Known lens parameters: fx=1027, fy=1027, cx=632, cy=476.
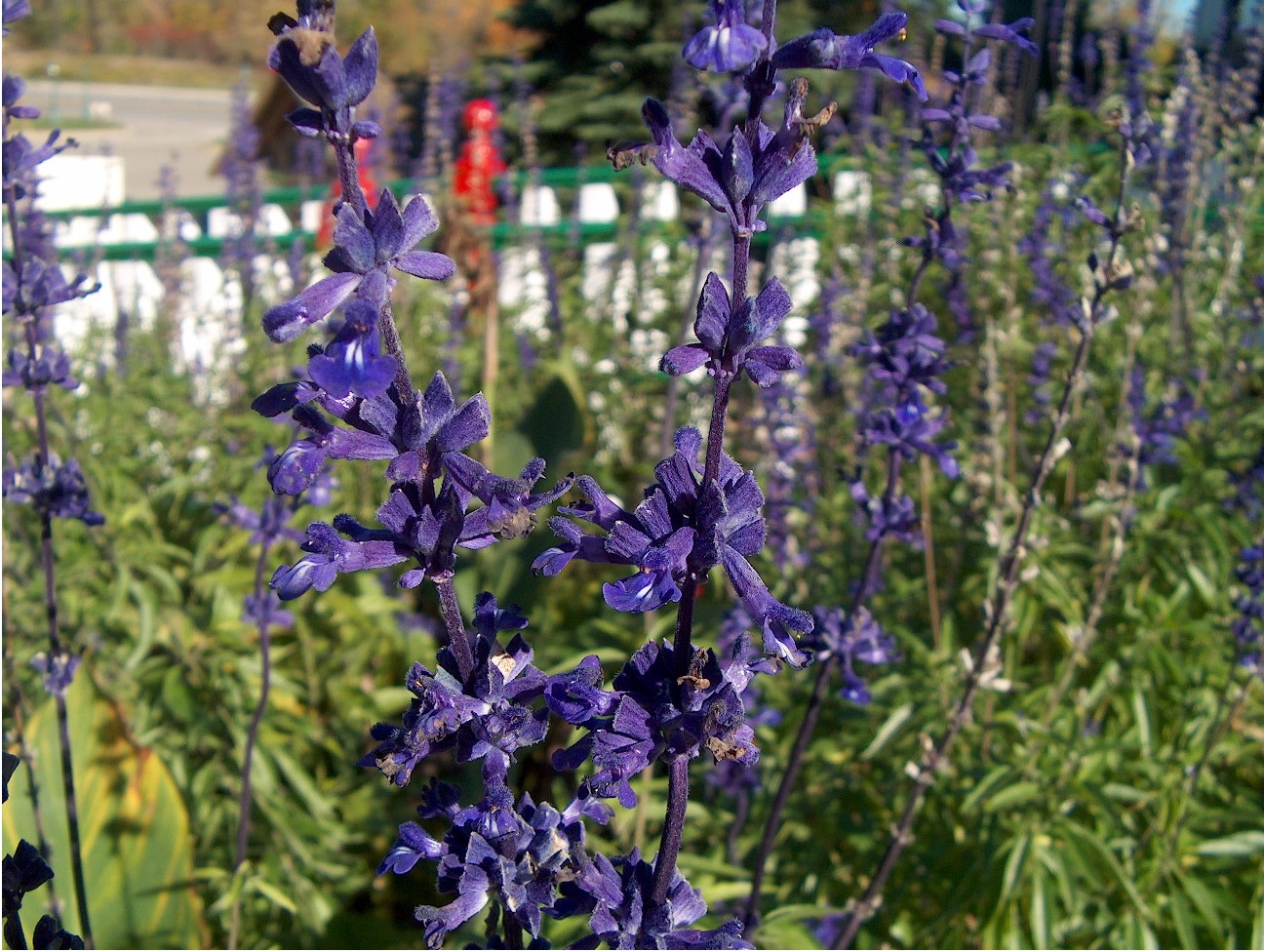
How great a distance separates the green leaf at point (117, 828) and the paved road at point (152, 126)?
69.9ft

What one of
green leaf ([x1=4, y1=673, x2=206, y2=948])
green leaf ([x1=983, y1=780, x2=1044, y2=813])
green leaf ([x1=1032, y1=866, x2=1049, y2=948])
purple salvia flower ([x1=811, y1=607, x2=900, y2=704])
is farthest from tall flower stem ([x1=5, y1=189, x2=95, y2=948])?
green leaf ([x1=1032, y1=866, x2=1049, y2=948])

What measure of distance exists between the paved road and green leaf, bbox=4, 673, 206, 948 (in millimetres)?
21316

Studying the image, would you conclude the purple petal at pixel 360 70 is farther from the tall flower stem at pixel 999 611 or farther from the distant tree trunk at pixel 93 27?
the distant tree trunk at pixel 93 27

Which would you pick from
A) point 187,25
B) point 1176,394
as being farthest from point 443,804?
point 187,25

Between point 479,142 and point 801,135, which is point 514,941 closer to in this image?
point 801,135

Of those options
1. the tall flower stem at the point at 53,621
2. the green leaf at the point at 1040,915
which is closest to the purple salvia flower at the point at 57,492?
the tall flower stem at the point at 53,621

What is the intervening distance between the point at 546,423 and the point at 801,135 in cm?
320

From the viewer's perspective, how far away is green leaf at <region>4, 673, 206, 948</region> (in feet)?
8.73

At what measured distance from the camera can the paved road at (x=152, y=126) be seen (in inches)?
1071

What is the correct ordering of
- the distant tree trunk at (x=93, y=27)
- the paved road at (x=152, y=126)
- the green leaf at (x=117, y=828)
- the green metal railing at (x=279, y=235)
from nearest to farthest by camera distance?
the green leaf at (x=117, y=828), the green metal railing at (x=279, y=235), the paved road at (x=152, y=126), the distant tree trunk at (x=93, y=27)

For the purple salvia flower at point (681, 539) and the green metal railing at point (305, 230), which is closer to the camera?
the purple salvia flower at point (681, 539)

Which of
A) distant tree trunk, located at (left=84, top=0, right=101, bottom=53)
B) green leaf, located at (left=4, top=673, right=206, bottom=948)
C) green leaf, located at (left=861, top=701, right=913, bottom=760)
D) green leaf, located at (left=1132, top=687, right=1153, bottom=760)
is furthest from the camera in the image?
distant tree trunk, located at (left=84, top=0, right=101, bottom=53)

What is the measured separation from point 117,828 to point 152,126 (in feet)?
144

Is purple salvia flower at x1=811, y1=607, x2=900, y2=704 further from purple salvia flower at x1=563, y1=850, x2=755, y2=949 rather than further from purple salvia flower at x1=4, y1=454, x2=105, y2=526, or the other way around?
purple salvia flower at x1=4, y1=454, x2=105, y2=526
